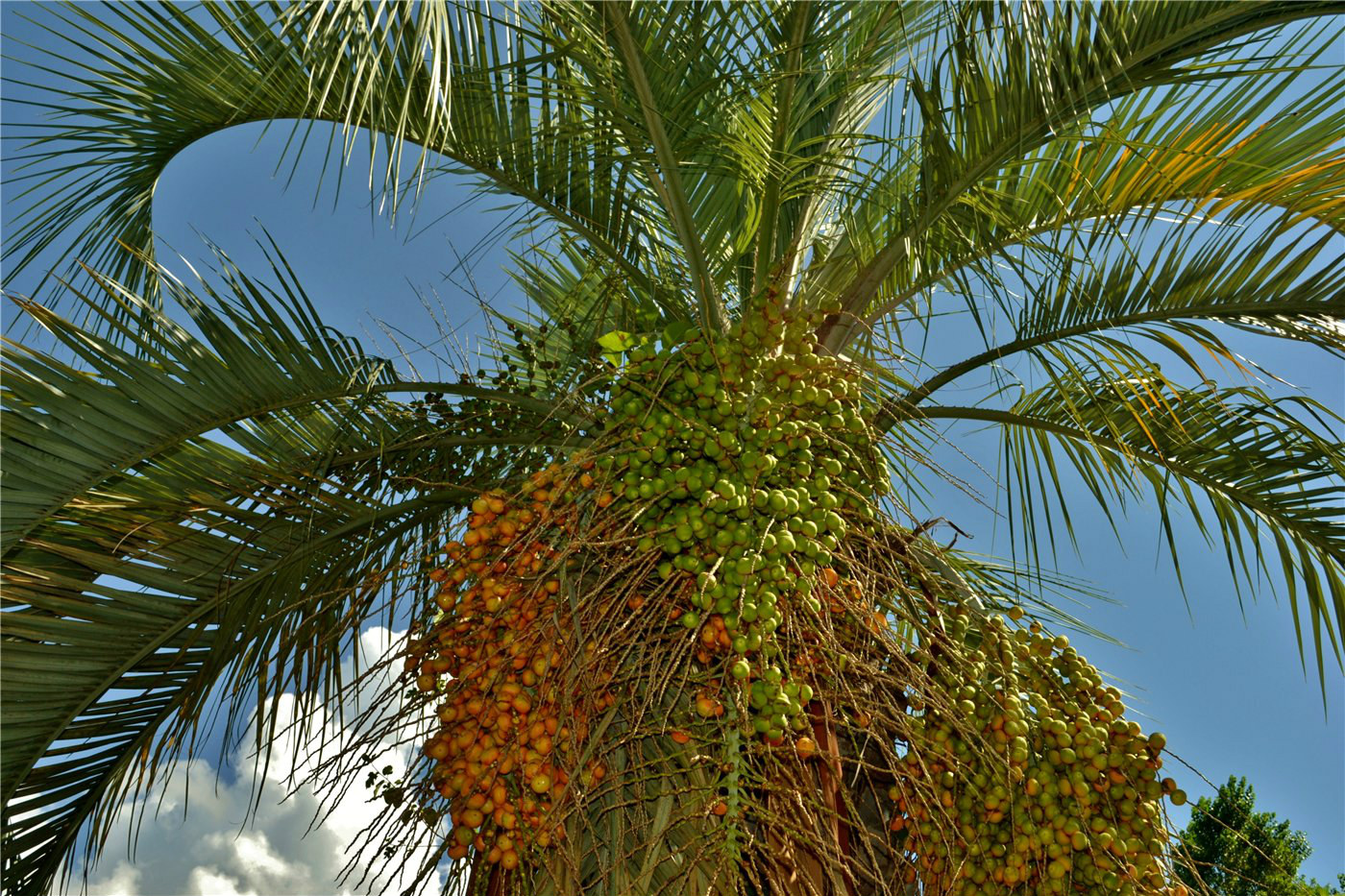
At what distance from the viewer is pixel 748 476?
205cm

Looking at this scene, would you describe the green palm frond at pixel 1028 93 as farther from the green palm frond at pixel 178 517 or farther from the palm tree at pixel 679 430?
the green palm frond at pixel 178 517

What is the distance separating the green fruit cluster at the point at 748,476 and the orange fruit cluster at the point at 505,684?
20cm

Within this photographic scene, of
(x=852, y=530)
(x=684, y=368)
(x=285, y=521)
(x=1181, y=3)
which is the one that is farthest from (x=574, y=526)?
(x=1181, y=3)

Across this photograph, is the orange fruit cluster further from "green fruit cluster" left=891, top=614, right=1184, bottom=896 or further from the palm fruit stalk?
"green fruit cluster" left=891, top=614, right=1184, bottom=896

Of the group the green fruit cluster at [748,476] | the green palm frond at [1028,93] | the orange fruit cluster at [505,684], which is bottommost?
the orange fruit cluster at [505,684]

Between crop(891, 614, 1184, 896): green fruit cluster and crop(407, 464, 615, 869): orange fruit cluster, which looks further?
crop(891, 614, 1184, 896): green fruit cluster

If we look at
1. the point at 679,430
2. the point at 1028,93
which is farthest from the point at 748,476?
the point at 1028,93

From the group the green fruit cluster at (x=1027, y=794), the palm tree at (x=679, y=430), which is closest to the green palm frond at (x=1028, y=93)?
the palm tree at (x=679, y=430)

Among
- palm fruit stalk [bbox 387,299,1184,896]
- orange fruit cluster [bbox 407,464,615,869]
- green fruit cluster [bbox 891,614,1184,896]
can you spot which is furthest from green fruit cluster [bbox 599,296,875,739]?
green fruit cluster [bbox 891,614,1184,896]

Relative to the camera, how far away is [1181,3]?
8.75ft

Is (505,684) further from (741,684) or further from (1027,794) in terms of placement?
(1027,794)

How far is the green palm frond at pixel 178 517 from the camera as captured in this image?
8.14 feet

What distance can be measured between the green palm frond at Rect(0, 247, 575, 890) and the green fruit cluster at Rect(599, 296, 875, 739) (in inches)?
20.4

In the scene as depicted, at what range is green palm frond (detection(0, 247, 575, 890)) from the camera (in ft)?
8.14
